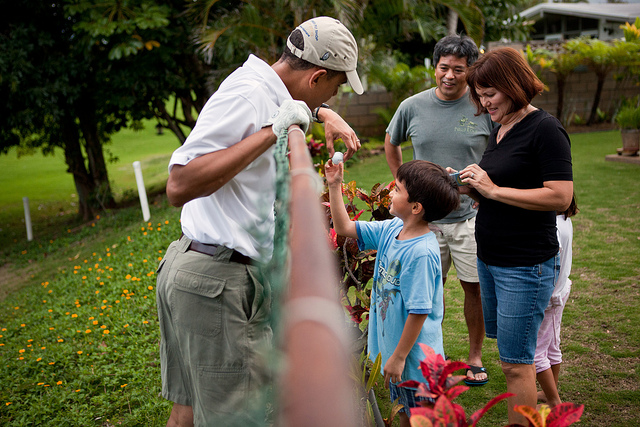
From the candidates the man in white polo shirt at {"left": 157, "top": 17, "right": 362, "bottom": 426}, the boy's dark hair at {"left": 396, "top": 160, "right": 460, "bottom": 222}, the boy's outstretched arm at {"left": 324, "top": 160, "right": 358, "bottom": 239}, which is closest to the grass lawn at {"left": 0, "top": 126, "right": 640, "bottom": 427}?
the boy's outstretched arm at {"left": 324, "top": 160, "right": 358, "bottom": 239}

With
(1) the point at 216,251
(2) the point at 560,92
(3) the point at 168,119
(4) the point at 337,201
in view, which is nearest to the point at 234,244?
(1) the point at 216,251

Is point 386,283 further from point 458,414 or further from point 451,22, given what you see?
point 451,22

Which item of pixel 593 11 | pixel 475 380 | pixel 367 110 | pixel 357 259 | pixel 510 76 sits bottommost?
pixel 475 380

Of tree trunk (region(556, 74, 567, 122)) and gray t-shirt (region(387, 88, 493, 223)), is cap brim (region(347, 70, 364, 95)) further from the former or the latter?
tree trunk (region(556, 74, 567, 122))

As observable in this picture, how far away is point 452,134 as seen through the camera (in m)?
3.50

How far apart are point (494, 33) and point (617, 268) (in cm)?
1328

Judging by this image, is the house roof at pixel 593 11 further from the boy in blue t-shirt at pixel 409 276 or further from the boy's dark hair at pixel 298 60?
the boy's dark hair at pixel 298 60

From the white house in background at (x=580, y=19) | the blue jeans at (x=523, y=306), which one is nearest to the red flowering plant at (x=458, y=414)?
the blue jeans at (x=523, y=306)

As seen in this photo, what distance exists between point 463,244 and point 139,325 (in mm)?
3240

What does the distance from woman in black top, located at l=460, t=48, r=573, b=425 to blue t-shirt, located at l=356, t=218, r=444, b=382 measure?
1.11ft

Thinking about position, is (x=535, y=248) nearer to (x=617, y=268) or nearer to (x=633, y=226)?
(x=617, y=268)

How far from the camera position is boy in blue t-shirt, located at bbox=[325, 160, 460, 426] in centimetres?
237

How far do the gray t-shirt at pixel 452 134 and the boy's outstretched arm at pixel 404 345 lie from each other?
1.31m

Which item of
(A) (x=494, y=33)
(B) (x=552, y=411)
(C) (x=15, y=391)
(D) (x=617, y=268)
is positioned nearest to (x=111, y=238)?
(C) (x=15, y=391)
